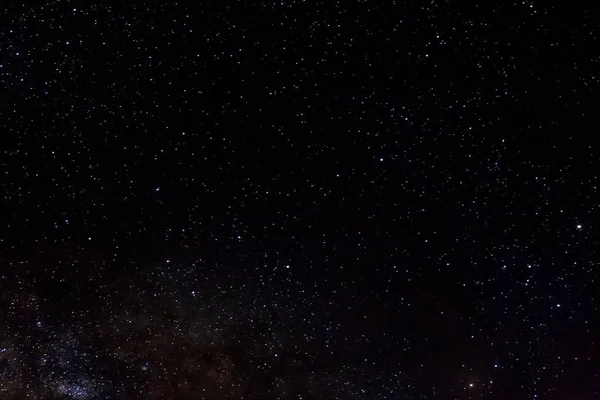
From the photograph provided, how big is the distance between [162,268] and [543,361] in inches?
99.7

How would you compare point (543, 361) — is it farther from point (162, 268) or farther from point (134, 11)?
point (134, 11)

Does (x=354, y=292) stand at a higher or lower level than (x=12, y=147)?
lower

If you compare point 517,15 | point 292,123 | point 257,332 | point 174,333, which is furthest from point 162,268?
point 517,15

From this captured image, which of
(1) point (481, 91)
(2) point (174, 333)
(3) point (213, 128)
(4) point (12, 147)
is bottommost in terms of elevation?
(2) point (174, 333)

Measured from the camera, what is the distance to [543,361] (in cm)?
276

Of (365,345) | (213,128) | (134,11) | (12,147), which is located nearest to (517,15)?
(213,128)

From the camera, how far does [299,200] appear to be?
2.35m

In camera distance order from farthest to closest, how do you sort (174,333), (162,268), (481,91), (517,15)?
(174,333) < (162,268) < (481,91) < (517,15)

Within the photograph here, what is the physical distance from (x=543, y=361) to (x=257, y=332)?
1.90m

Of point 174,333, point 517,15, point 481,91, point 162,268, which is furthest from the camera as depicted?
point 174,333

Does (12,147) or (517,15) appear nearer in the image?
(517,15)

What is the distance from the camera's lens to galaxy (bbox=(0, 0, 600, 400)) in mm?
2039

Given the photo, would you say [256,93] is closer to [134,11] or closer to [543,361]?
[134,11]

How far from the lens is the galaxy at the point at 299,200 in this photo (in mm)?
2039
